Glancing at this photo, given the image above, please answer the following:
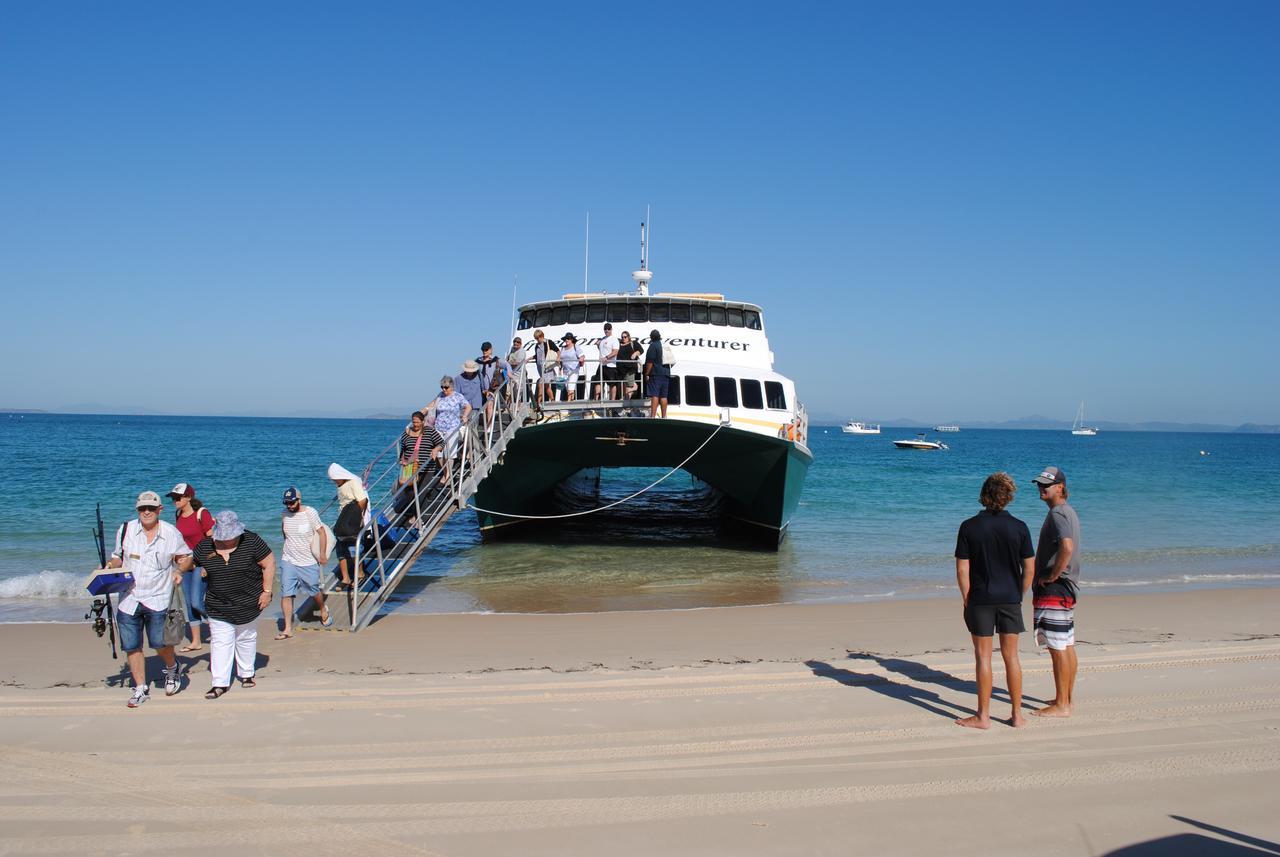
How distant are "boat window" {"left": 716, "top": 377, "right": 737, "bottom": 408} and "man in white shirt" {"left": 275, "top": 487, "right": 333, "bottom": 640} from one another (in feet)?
26.7

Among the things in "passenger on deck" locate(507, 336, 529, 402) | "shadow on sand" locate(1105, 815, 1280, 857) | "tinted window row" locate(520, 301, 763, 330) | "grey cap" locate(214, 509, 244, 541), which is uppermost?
"tinted window row" locate(520, 301, 763, 330)

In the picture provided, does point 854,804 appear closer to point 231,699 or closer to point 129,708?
point 231,699

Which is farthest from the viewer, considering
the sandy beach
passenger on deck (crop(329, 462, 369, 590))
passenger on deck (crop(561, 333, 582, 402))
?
passenger on deck (crop(561, 333, 582, 402))

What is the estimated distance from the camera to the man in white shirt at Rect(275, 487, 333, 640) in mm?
8352

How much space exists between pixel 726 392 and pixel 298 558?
338 inches

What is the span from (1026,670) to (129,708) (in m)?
6.59

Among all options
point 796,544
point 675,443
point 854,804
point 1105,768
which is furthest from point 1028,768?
point 796,544

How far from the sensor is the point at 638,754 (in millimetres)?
5172

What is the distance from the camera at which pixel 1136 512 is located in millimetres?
27156

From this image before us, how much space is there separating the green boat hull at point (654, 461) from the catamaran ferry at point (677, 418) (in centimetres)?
3

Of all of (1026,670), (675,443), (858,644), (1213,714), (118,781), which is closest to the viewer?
(118,781)

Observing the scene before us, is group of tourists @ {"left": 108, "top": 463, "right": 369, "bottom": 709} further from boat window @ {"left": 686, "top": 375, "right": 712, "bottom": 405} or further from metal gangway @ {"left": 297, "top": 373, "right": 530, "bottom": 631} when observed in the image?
boat window @ {"left": 686, "top": 375, "right": 712, "bottom": 405}

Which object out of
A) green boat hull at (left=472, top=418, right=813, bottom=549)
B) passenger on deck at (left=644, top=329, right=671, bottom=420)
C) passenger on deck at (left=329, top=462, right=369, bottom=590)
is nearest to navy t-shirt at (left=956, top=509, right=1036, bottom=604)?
passenger on deck at (left=329, top=462, right=369, bottom=590)

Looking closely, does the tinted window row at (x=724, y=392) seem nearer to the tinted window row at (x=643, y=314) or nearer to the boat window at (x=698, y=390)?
the boat window at (x=698, y=390)
